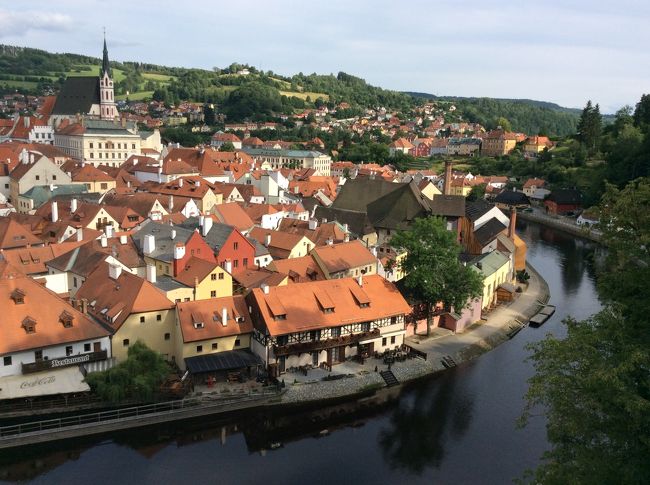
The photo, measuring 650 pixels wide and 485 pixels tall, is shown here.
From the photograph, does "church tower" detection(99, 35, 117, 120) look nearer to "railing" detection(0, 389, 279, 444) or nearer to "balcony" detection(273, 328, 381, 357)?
"balcony" detection(273, 328, 381, 357)

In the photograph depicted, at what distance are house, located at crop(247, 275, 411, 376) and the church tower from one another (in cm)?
7521

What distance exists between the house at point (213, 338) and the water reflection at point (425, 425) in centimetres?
695

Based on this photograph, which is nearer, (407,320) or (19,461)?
(19,461)

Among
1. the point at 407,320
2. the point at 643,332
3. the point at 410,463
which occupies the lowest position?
the point at 410,463

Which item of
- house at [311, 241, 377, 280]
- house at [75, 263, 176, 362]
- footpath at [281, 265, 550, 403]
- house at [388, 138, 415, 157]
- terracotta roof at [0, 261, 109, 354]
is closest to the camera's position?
terracotta roof at [0, 261, 109, 354]

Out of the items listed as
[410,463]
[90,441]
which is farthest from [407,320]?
[90,441]

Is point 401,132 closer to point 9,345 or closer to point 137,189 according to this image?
point 137,189

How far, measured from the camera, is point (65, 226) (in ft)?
138

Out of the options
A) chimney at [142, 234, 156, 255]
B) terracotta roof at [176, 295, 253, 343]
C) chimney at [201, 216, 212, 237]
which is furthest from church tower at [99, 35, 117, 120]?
terracotta roof at [176, 295, 253, 343]

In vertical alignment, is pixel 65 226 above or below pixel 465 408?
above

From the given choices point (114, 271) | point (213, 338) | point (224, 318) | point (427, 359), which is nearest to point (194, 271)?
point (114, 271)

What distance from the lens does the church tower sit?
3735 inches

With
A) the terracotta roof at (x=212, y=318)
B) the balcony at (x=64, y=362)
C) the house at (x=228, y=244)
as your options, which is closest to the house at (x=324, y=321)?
the terracotta roof at (x=212, y=318)

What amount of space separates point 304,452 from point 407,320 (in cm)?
1215
